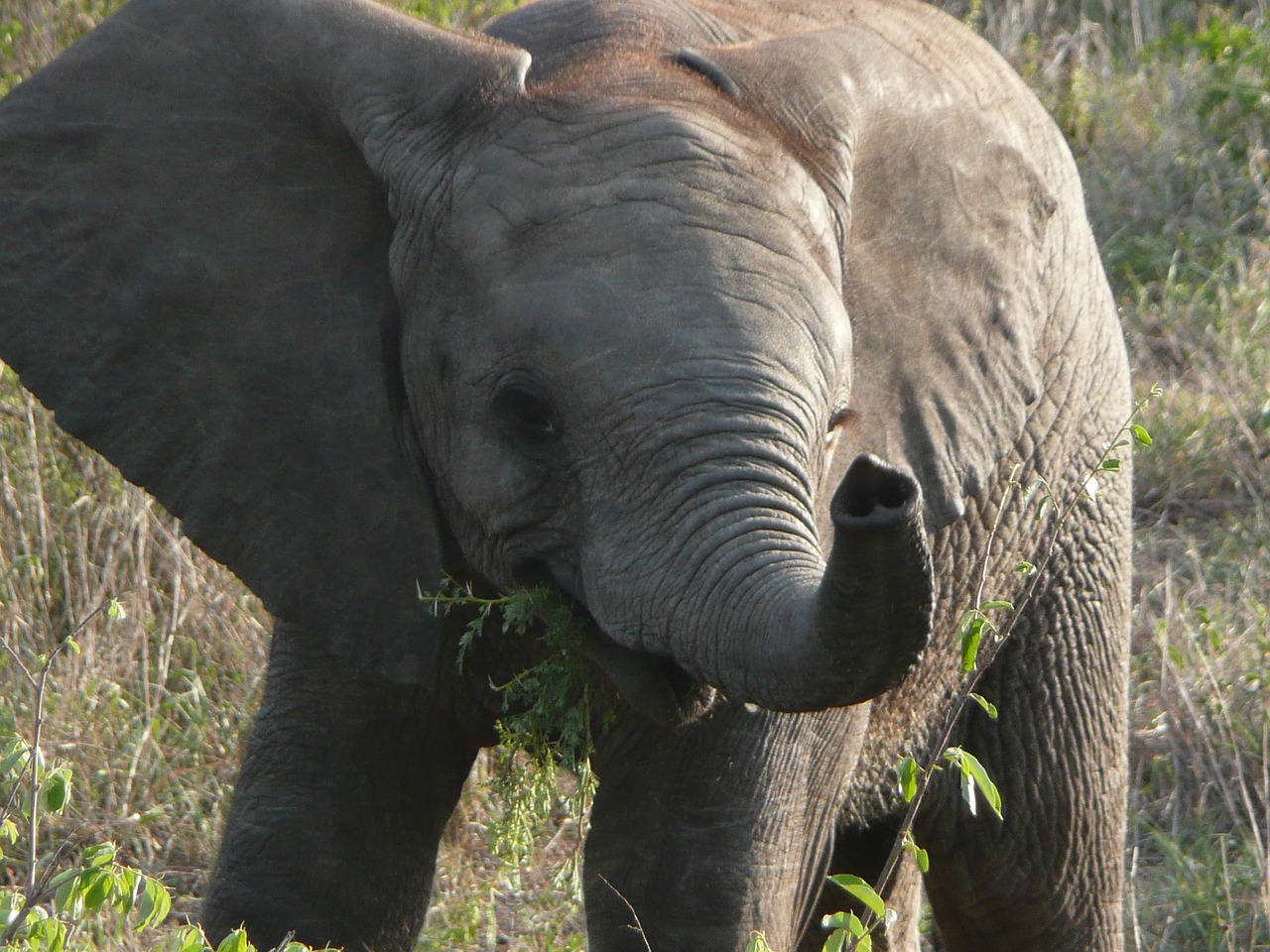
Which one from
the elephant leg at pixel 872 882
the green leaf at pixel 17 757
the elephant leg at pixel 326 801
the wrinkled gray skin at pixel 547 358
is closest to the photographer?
the green leaf at pixel 17 757

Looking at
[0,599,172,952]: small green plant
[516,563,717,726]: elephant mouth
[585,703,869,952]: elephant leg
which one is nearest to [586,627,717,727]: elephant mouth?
[516,563,717,726]: elephant mouth

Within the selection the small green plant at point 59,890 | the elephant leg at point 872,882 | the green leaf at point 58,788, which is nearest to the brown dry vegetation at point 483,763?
the elephant leg at point 872,882

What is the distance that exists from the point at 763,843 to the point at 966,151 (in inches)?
38.4

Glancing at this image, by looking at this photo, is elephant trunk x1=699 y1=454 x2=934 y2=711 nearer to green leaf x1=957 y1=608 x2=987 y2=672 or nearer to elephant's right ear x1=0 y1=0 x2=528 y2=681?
green leaf x1=957 y1=608 x2=987 y2=672

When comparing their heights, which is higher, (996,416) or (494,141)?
(494,141)

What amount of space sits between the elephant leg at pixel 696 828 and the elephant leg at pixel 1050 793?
0.68m

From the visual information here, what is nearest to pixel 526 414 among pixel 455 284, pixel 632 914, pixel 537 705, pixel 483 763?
pixel 455 284

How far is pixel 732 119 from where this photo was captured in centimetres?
270

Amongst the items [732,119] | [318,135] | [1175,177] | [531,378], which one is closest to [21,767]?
[531,378]

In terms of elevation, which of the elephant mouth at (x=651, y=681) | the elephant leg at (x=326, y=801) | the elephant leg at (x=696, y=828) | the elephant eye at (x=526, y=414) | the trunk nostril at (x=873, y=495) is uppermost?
the trunk nostril at (x=873, y=495)

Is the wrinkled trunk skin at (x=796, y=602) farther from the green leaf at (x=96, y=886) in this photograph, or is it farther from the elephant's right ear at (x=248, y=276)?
the green leaf at (x=96, y=886)

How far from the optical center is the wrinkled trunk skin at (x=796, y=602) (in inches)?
76.7

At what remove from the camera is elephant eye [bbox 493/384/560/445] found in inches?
101

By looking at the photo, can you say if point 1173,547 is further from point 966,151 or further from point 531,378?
point 531,378
